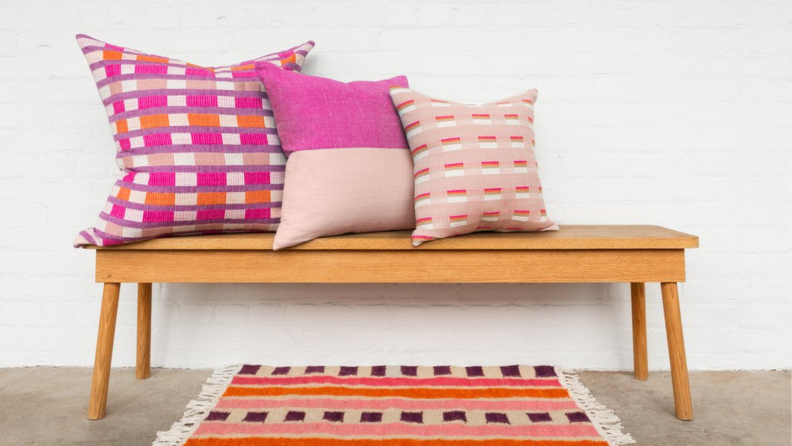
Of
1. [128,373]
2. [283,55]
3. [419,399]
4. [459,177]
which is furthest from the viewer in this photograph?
[128,373]

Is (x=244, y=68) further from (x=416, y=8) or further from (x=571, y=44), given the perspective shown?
(x=571, y=44)

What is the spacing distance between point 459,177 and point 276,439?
0.82m

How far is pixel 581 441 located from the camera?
159 cm

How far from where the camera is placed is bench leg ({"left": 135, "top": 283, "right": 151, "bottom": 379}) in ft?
6.85

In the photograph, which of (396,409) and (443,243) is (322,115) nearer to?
(443,243)

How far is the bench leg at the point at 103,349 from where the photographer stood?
1.73 m

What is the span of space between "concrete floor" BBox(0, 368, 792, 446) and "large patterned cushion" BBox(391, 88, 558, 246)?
0.61 metres

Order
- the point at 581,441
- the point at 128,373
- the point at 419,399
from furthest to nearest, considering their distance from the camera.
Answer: the point at 128,373 < the point at 419,399 < the point at 581,441

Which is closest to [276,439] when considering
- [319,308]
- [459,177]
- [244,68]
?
[319,308]

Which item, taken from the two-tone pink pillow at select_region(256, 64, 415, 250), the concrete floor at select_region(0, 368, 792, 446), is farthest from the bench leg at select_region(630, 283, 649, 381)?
the two-tone pink pillow at select_region(256, 64, 415, 250)

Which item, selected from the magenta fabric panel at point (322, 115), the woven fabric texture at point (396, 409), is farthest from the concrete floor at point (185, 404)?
the magenta fabric panel at point (322, 115)

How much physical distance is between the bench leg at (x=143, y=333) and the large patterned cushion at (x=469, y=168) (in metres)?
0.99

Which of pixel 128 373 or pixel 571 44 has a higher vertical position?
pixel 571 44

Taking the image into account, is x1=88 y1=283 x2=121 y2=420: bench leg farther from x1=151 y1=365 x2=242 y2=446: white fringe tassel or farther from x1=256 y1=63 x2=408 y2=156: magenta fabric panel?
x1=256 y1=63 x2=408 y2=156: magenta fabric panel
